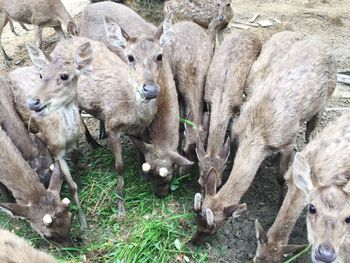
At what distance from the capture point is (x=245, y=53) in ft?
24.5

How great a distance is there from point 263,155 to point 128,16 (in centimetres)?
366

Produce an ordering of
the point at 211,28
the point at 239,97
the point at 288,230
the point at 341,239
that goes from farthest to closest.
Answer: the point at 211,28, the point at 239,97, the point at 288,230, the point at 341,239

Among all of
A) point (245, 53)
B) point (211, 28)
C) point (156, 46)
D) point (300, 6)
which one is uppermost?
point (156, 46)

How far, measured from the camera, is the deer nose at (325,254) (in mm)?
4457

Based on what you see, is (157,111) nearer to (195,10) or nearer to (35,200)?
(35,200)

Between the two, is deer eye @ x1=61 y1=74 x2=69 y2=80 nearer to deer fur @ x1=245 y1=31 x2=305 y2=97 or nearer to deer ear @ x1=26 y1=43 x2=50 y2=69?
deer ear @ x1=26 y1=43 x2=50 y2=69

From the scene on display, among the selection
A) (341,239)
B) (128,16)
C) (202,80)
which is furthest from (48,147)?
(341,239)

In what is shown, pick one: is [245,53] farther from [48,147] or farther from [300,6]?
[300,6]

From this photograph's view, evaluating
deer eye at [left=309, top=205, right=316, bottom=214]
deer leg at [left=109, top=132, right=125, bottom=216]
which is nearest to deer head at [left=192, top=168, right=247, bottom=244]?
deer eye at [left=309, top=205, right=316, bottom=214]

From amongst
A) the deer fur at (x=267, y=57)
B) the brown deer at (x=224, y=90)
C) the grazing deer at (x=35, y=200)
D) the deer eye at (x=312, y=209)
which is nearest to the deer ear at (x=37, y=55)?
the grazing deer at (x=35, y=200)

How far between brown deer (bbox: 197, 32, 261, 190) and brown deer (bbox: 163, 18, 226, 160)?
0.16 metres

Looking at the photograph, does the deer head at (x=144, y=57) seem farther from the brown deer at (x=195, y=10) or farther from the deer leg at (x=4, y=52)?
the deer leg at (x=4, y=52)

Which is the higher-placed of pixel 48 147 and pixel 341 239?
pixel 341 239

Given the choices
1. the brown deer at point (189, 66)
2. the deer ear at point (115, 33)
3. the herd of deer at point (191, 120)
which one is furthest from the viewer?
the brown deer at point (189, 66)
